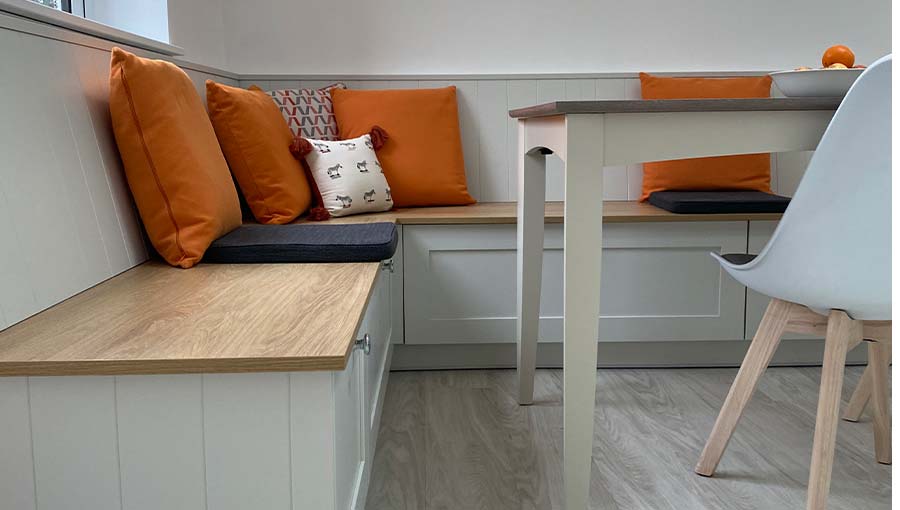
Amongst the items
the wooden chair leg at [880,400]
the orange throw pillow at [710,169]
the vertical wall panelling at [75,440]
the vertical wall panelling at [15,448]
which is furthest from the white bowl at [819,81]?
the vertical wall panelling at [15,448]

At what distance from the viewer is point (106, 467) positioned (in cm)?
124

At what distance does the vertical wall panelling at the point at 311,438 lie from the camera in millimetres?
1236

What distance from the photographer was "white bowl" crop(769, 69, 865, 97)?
173cm

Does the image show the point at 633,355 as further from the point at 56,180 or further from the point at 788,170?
the point at 56,180

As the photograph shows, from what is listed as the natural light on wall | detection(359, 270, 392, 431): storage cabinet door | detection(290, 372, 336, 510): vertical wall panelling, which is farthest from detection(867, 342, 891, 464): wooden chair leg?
the natural light on wall

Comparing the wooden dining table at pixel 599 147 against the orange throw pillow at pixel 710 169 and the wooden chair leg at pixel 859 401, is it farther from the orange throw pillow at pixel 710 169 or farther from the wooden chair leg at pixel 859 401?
the orange throw pillow at pixel 710 169

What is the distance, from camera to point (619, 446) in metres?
2.16

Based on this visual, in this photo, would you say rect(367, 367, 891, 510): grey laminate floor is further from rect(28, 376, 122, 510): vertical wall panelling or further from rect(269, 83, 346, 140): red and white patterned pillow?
rect(269, 83, 346, 140): red and white patterned pillow

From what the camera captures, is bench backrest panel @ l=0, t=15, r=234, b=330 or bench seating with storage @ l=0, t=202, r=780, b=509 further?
bench backrest panel @ l=0, t=15, r=234, b=330

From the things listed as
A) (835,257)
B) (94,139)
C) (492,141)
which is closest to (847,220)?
(835,257)

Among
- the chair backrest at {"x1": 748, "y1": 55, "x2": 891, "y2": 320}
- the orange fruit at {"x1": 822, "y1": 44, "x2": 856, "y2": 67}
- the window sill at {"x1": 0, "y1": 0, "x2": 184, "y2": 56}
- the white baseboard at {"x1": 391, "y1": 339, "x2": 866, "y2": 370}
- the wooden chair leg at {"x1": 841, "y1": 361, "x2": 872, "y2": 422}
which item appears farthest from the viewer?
the white baseboard at {"x1": 391, "y1": 339, "x2": 866, "y2": 370}

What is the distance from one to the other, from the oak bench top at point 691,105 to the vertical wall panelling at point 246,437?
0.72 metres

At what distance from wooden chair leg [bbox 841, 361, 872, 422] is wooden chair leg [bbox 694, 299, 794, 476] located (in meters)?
0.50

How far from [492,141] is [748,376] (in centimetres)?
177
